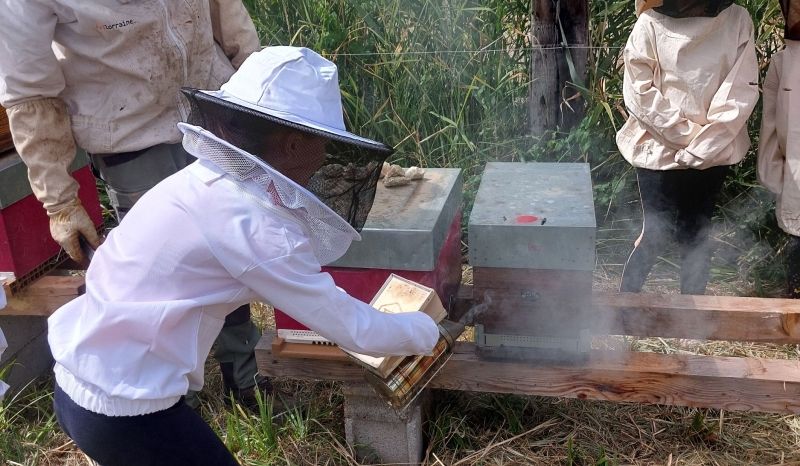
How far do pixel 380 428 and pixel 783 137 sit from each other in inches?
69.6

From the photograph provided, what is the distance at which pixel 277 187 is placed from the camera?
4.85 ft

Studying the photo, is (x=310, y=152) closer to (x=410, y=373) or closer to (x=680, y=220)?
(x=410, y=373)

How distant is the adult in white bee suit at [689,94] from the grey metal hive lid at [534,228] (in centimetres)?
60

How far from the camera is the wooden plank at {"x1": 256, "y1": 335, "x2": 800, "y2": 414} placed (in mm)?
2193

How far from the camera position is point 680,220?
2906 millimetres

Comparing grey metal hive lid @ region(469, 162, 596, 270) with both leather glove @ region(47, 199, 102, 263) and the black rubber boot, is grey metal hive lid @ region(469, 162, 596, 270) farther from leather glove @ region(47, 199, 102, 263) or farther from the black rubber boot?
leather glove @ region(47, 199, 102, 263)

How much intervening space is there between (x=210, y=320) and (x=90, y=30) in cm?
113

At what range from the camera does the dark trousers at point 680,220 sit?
2807 mm

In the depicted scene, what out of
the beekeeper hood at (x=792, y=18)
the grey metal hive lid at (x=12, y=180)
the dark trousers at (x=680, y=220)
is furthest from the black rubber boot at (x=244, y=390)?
the beekeeper hood at (x=792, y=18)

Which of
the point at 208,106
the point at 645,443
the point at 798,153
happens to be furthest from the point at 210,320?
the point at 798,153

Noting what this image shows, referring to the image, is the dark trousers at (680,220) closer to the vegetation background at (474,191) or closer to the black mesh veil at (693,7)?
the vegetation background at (474,191)

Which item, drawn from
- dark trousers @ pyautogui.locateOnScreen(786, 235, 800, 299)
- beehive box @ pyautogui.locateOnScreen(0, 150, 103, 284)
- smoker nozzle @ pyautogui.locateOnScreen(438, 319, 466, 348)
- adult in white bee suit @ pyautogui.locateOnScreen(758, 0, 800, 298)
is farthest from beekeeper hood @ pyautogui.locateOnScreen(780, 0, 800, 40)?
beehive box @ pyautogui.locateOnScreen(0, 150, 103, 284)

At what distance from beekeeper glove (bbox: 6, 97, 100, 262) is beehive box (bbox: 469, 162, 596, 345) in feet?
4.29

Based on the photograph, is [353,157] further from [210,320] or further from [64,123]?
[64,123]
